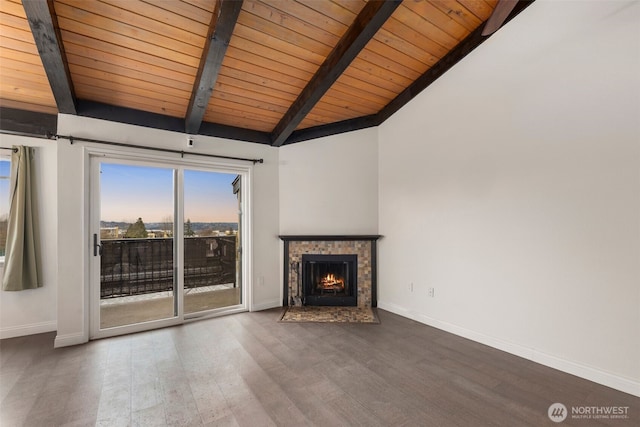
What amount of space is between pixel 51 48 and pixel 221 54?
1241mm

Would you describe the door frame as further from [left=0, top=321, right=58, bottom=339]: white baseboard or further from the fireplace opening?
the fireplace opening

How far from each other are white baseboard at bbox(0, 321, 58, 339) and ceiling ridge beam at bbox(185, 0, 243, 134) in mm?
3001

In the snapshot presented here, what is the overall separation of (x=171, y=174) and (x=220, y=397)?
2667 mm

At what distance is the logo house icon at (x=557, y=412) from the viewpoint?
186cm

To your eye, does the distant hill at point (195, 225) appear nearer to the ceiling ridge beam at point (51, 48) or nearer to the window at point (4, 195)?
the window at point (4, 195)

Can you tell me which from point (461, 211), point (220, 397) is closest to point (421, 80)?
point (461, 211)

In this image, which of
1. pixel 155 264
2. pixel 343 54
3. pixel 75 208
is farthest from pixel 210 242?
pixel 343 54

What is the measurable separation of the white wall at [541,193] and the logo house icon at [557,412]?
58 centimetres

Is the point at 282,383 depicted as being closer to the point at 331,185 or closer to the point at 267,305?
the point at 267,305

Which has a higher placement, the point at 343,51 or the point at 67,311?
the point at 343,51

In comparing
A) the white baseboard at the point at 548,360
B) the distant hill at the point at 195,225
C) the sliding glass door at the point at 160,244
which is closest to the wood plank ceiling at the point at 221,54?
the sliding glass door at the point at 160,244

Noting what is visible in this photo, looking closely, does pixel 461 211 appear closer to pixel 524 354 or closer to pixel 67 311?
pixel 524 354

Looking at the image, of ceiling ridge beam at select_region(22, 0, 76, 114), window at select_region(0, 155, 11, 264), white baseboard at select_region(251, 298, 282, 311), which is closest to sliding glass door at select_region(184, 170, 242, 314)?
white baseboard at select_region(251, 298, 282, 311)

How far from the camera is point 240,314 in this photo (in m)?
3.90
